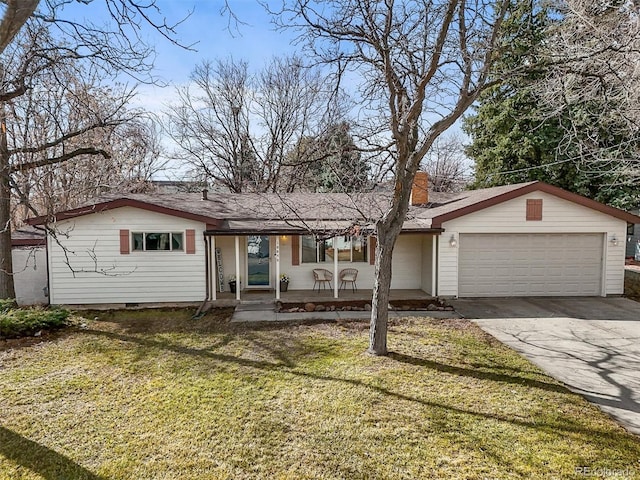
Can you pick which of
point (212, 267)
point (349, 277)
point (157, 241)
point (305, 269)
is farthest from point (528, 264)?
point (157, 241)

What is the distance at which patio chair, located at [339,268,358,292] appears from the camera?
41.3ft

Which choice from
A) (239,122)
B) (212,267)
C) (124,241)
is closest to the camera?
(124,241)

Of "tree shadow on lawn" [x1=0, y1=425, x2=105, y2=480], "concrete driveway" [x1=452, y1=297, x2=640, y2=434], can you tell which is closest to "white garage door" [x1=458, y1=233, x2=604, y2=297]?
"concrete driveway" [x1=452, y1=297, x2=640, y2=434]

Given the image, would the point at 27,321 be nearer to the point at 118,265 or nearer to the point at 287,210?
the point at 118,265

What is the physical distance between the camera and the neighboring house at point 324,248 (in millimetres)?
10641

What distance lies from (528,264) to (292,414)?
389 inches

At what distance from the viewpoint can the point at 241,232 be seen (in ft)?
36.2

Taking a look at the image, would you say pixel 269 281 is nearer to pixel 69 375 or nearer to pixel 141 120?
pixel 141 120

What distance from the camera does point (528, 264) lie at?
11.9m

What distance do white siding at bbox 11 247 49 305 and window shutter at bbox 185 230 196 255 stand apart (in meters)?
4.77

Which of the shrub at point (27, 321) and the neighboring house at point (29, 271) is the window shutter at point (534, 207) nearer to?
the shrub at point (27, 321)

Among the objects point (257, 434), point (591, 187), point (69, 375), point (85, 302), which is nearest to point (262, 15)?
point (257, 434)

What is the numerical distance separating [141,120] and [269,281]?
6177 millimetres

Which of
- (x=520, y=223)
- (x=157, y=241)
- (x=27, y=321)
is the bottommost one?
(x=27, y=321)
